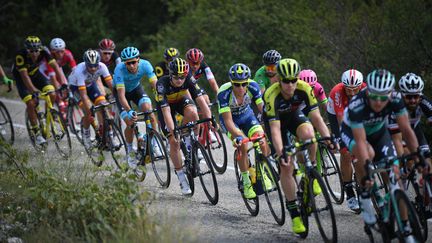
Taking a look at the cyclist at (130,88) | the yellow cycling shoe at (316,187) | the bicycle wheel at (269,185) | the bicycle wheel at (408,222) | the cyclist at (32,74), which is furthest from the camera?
the cyclist at (32,74)

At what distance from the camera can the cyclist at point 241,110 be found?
31.1 ft

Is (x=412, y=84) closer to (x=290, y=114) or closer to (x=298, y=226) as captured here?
(x=290, y=114)

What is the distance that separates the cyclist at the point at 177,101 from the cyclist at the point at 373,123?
3208 millimetres

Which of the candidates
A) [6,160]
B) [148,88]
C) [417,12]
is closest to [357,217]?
[6,160]

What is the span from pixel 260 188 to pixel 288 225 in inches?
24.4

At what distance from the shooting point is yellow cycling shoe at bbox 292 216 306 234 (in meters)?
8.22

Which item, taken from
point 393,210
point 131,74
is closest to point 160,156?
point 131,74

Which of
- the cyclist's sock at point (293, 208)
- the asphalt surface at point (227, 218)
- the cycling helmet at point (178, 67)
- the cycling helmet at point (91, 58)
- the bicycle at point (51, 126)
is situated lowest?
the asphalt surface at point (227, 218)

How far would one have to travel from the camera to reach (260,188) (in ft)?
30.6

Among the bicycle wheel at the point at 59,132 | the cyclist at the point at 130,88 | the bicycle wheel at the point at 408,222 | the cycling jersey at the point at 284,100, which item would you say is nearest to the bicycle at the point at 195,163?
the cyclist at the point at 130,88

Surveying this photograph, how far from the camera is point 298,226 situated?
8227 millimetres

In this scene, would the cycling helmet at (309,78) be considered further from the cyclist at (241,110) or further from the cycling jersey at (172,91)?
the cycling jersey at (172,91)

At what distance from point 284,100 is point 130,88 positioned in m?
4.48

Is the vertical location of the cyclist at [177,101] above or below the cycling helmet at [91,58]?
below
